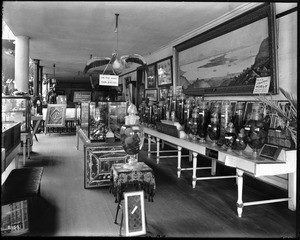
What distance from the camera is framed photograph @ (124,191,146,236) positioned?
2523 millimetres

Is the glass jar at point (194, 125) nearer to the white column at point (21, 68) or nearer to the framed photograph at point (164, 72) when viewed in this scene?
the framed photograph at point (164, 72)

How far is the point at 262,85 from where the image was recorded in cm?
409

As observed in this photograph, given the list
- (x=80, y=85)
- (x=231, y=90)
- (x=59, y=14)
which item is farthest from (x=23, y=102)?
(x=80, y=85)

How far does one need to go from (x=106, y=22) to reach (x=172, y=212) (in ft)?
13.1

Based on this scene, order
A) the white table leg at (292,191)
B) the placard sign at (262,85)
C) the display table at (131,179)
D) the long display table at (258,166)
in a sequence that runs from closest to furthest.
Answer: the display table at (131,179) < the long display table at (258,166) < the white table leg at (292,191) < the placard sign at (262,85)

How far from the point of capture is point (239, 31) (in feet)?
15.4

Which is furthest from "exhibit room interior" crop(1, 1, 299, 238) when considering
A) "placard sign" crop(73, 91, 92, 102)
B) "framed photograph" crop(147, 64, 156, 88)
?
"placard sign" crop(73, 91, 92, 102)

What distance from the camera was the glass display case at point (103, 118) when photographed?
4978 mm

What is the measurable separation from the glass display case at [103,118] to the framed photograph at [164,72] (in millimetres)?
2028

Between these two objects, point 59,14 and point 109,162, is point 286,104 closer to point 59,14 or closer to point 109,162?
point 109,162

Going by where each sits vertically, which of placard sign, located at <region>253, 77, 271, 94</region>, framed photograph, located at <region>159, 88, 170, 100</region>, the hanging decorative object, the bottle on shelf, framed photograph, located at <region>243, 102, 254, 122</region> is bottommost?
the bottle on shelf

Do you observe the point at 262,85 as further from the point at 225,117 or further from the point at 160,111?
the point at 160,111

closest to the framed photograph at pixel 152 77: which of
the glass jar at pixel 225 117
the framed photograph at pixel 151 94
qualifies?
the framed photograph at pixel 151 94

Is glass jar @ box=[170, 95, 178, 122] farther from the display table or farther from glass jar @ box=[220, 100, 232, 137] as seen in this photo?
the display table
